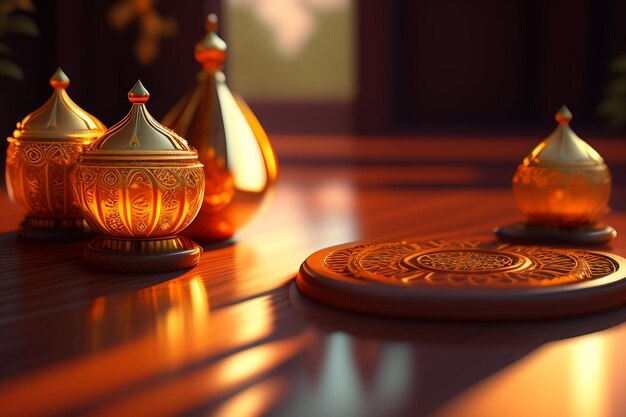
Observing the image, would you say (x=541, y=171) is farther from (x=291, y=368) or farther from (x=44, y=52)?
(x=44, y=52)

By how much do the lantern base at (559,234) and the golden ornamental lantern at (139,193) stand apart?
537 mm

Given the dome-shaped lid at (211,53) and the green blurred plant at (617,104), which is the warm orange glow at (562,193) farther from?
the green blurred plant at (617,104)

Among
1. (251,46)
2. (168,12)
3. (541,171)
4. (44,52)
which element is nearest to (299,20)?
(251,46)

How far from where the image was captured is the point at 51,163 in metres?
1.23

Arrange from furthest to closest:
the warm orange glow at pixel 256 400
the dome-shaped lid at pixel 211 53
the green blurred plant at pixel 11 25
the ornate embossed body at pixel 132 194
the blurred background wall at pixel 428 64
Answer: the blurred background wall at pixel 428 64
the green blurred plant at pixel 11 25
the dome-shaped lid at pixel 211 53
the ornate embossed body at pixel 132 194
the warm orange glow at pixel 256 400

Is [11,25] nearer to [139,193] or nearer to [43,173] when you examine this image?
[43,173]

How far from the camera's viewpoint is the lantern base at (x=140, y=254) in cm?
107

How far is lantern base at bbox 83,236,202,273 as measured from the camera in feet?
3.50

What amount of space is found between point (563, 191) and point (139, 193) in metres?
0.67

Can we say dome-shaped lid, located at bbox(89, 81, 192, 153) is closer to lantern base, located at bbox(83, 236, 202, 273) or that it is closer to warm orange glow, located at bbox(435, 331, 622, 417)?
lantern base, located at bbox(83, 236, 202, 273)

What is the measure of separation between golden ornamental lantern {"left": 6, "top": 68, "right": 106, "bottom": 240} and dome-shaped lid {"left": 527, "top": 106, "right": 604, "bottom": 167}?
73 centimetres

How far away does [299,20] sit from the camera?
8.01 metres

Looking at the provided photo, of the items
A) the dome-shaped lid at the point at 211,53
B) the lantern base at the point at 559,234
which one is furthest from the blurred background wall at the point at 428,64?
the lantern base at the point at 559,234

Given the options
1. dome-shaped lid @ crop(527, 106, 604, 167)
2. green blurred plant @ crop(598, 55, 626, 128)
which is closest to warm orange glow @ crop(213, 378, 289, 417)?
dome-shaped lid @ crop(527, 106, 604, 167)
